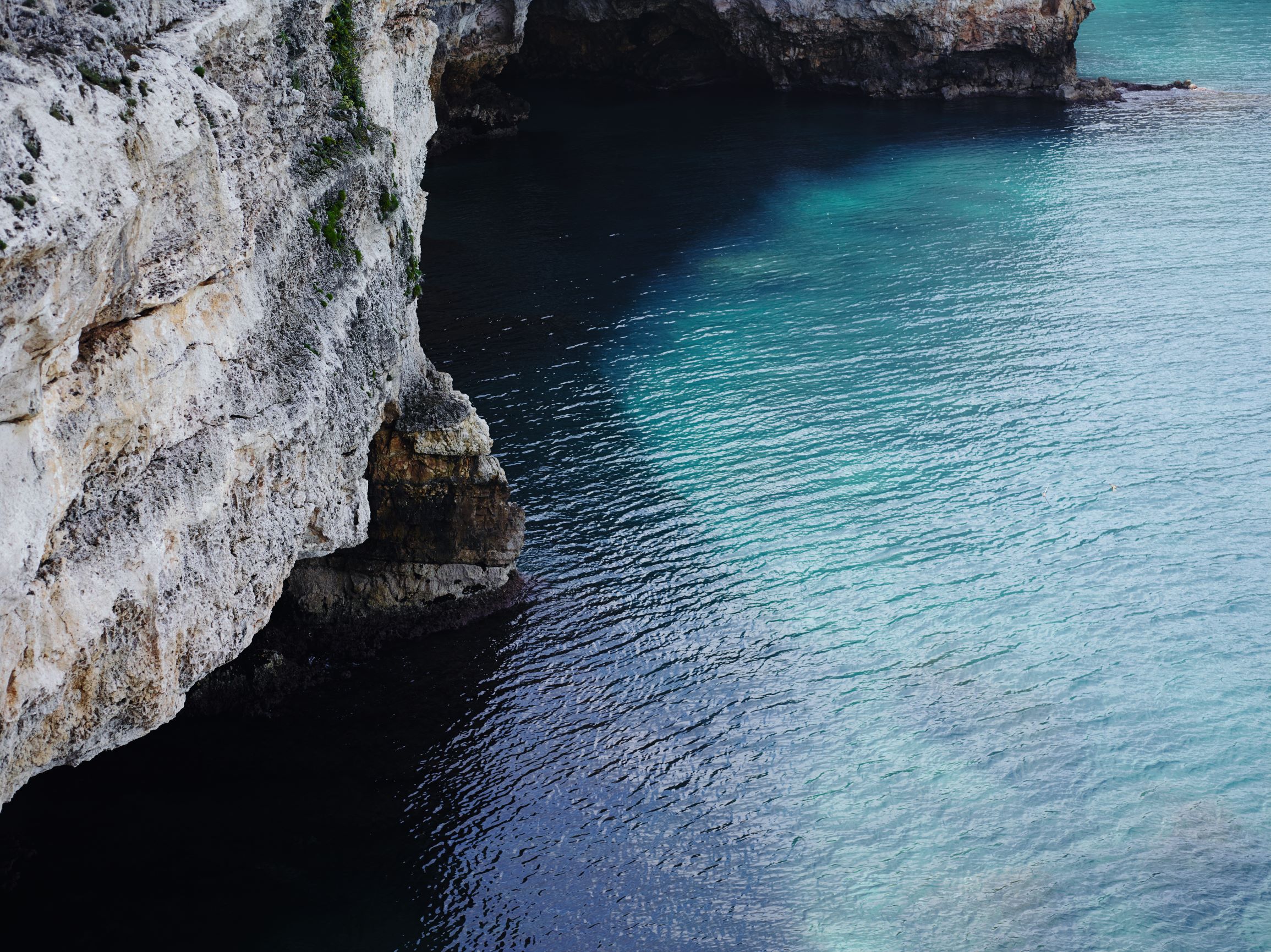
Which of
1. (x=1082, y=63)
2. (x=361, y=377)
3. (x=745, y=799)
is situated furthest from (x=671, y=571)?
(x=1082, y=63)

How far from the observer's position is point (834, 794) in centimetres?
1898

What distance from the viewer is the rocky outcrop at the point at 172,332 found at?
404 inches

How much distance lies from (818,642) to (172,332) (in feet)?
44.6

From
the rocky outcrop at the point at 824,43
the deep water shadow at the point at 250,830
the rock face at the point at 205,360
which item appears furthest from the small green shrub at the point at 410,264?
the rocky outcrop at the point at 824,43

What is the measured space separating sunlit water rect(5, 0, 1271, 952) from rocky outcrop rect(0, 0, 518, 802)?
4277 mm

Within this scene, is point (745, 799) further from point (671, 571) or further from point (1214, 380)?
point (1214, 380)

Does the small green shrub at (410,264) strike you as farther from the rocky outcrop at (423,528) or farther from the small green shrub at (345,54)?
the small green shrub at (345,54)

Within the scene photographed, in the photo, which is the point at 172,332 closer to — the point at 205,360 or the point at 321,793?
the point at 205,360

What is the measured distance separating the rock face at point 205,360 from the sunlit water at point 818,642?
3.83m

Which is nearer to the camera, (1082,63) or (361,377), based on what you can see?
(361,377)

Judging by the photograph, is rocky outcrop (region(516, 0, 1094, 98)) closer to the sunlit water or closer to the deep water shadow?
the sunlit water

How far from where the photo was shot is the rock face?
34.0 feet

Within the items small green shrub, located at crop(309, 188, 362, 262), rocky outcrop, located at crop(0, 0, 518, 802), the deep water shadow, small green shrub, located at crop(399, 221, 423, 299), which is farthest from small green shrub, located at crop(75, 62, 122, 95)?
the deep water shadow

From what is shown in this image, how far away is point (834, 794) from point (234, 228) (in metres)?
12.7
